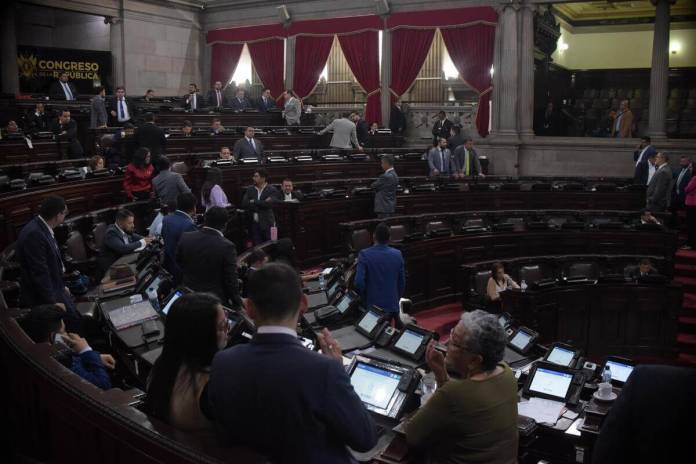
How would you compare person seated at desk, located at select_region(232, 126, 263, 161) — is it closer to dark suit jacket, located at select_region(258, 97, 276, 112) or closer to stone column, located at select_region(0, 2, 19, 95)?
dark suit jacket, located at select_region(258, 97, 276, 112)

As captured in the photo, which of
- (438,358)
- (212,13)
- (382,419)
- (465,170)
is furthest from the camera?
(212,13)

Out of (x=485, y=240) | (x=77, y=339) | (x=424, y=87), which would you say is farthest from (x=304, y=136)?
(x=77, y=339)

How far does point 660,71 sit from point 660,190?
4.32 metres

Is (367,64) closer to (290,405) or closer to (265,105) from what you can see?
(265,105)

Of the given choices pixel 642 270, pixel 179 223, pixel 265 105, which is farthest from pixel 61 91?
pixel 642 270

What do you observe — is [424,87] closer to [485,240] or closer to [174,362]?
[485,240]

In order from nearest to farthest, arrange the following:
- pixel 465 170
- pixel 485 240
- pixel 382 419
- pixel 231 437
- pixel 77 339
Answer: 1. pixel 231 437
2. pixel 382 419
3. pixel 77 339
4. pixel 485 240
5. pixel 465 170

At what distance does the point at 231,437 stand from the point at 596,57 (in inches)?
714

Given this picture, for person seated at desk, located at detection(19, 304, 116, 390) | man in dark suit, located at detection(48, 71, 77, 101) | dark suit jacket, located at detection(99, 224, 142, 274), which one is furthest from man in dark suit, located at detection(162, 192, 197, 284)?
man in dark suit, located at detection(48, 71, 77, 101)

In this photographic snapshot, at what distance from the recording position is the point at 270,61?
59.9 feet

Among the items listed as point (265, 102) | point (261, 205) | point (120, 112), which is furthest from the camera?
point (265, 102)

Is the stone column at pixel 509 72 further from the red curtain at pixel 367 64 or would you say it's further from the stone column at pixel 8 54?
the stone column at pixel 8 54

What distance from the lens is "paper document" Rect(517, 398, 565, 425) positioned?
359cm

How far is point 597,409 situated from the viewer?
3611 millimetres
